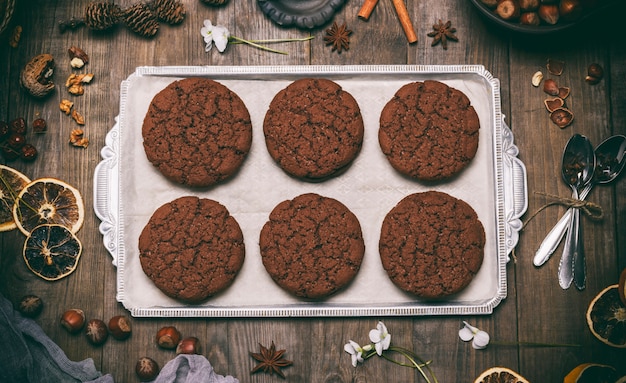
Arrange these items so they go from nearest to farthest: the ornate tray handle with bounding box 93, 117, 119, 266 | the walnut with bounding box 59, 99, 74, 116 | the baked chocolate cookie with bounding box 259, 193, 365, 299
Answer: the baked chocolate cookie with bounding box 259, 193, 365, 299 → the ornate tray handle with bounding box 93, 117, 119, 266 → the walnut with bounding box 59, 99, 74, 116

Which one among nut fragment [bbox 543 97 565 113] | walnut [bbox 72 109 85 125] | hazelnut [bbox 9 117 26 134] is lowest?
hazelnut [bbox 9 117 26 134]

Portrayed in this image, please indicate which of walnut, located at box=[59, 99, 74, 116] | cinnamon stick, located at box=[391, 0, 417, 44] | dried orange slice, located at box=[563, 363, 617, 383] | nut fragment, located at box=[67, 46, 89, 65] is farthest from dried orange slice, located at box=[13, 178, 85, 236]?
dried orange slice, located at box=[563, 363, 617, 383]

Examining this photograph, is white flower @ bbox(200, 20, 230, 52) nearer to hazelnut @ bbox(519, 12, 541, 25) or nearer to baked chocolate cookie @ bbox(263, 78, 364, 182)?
baked chocolate cookie @ bbox(263, 78, 364, 182)

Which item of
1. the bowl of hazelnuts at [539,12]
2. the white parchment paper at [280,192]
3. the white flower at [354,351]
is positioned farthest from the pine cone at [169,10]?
the white flower at [354,351]

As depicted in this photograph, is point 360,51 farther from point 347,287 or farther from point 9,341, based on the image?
point 9,341

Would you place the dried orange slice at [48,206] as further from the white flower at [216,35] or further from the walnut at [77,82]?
the white flower at [216,35]

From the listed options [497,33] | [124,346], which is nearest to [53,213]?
[124,346]

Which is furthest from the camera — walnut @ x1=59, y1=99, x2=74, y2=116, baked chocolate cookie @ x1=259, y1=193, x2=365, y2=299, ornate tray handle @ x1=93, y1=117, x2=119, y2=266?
walnut @ x1=59, y1=99, x2=74, y2=116
